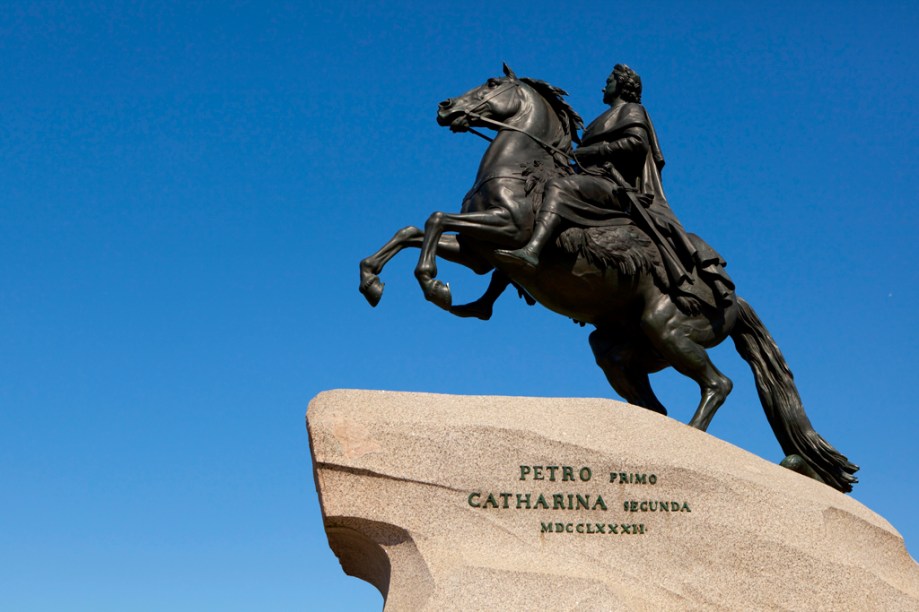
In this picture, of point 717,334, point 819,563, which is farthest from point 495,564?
point 717,334

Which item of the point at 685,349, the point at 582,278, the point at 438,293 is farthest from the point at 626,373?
the point at 438,293

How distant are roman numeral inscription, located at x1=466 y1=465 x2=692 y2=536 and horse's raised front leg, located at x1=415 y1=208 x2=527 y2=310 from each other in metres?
1.81

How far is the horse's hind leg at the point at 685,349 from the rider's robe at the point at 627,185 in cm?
26

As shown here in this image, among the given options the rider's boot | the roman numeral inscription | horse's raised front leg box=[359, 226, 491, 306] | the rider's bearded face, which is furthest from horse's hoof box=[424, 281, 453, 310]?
Answer: the rider's bearded face

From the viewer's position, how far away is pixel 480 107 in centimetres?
1148

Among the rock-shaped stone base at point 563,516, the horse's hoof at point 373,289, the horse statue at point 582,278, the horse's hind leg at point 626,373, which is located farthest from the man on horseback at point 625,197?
the rock-shaped stone base at point 563,516

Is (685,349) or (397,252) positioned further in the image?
(685,349)

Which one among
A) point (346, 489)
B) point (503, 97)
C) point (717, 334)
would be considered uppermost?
point (503, 97)

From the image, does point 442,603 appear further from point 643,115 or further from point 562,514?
point 643,115

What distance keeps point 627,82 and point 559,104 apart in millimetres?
859

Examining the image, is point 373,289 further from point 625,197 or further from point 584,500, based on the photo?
point 625,197

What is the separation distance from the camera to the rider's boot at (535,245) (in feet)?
34.4

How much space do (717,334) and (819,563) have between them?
2.47m

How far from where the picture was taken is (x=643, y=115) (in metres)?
12.0
